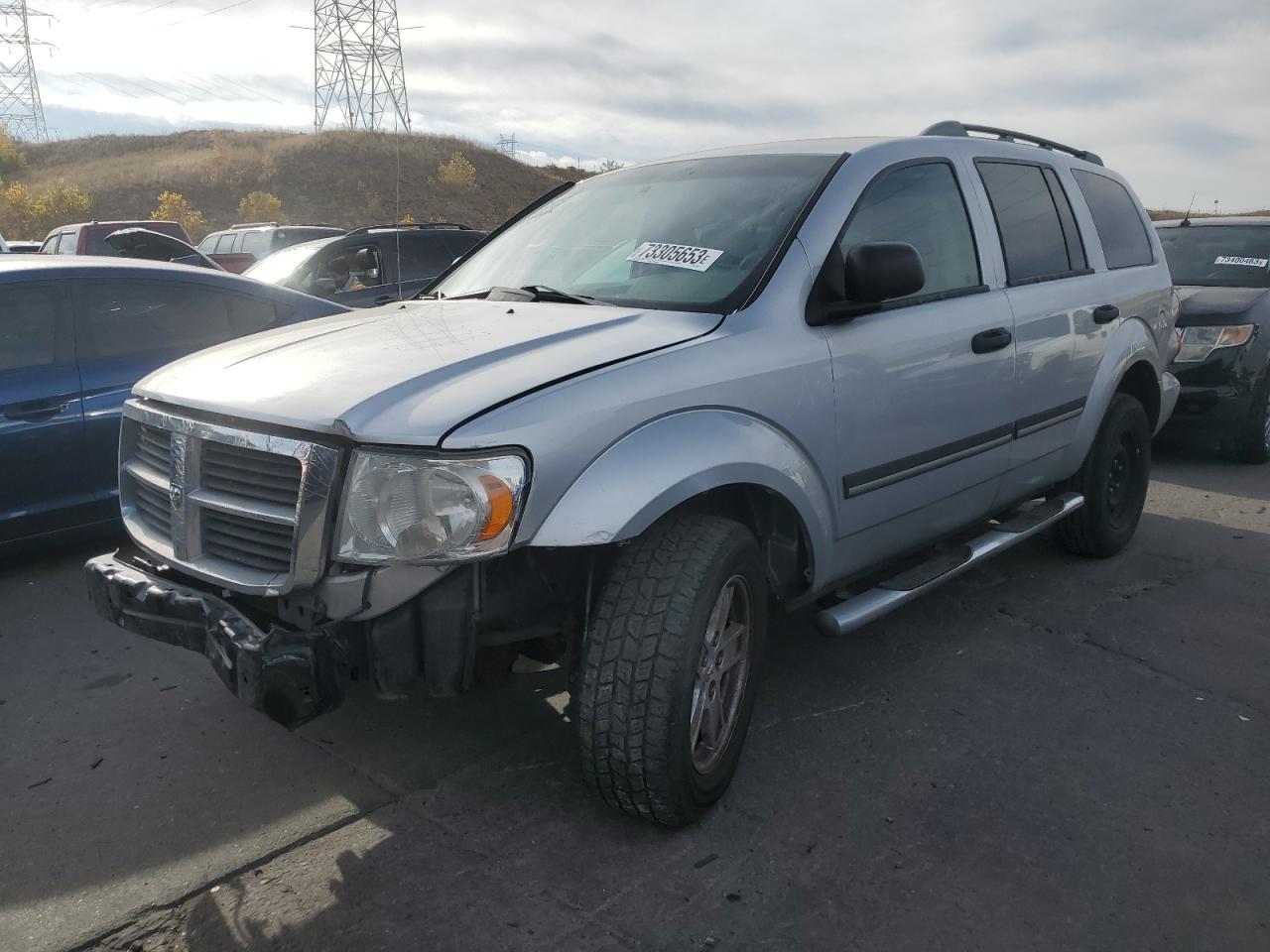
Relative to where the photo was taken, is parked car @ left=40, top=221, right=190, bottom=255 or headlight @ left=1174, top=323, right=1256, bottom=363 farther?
parked car @ left=40, top=221, right=190, bottom=255

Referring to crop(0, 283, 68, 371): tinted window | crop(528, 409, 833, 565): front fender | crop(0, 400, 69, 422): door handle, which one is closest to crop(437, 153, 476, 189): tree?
crop(0, 283, 68, 371): tinted window

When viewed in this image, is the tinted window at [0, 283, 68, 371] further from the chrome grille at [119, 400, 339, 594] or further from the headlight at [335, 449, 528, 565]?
the headlight at [335, 449, 528, 565]

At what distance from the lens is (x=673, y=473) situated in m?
2.60

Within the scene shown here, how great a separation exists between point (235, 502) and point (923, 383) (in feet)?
7.11

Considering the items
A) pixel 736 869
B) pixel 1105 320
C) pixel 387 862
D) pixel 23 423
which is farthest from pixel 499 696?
pixel 1105 320

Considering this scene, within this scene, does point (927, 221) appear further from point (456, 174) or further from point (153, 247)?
point (456, 174)

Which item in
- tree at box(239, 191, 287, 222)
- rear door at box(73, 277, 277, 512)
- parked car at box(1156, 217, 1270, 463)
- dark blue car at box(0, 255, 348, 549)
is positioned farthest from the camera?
tree at box(239, 191, 287, 222)

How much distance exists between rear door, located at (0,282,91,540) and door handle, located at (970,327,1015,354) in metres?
3.91

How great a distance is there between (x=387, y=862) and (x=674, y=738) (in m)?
0.80

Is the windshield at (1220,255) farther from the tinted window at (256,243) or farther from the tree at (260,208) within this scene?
the tree at (260,208)

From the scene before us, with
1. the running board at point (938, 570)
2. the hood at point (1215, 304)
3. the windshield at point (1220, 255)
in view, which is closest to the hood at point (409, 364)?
the running board at point (938, 570)

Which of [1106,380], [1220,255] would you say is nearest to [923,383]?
[1106,380]

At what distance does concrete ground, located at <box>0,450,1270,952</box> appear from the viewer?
7.90ft

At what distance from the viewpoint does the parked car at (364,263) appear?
9.32 m
